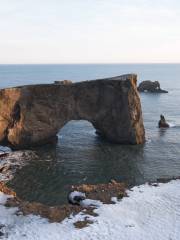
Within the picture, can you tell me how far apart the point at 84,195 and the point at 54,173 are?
1800 centimetres

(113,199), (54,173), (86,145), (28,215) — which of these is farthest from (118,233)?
(86,145)

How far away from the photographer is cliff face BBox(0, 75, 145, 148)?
200ft

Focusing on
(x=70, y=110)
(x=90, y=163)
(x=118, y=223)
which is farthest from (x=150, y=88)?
(x=118, y=223)

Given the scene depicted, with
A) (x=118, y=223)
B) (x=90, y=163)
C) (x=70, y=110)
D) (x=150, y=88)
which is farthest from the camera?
(x=150, y=88)

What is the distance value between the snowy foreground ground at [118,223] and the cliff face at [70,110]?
30093mm

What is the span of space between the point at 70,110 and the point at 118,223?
123 ft

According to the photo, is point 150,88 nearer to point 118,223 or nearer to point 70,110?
point 70,110

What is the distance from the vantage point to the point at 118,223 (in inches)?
1084

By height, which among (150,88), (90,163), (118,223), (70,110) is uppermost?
(150,88)

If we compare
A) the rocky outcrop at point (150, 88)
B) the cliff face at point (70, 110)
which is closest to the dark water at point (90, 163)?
the cliff face at point (70, 110)

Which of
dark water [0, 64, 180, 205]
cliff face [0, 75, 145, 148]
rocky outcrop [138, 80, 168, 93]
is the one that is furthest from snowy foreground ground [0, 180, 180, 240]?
rocky outcrop [138, 80, 168, 93]

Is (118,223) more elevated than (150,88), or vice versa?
(150,88)

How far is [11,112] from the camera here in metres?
61.0

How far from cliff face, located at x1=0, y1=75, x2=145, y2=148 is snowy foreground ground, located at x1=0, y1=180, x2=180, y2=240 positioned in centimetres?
3009
